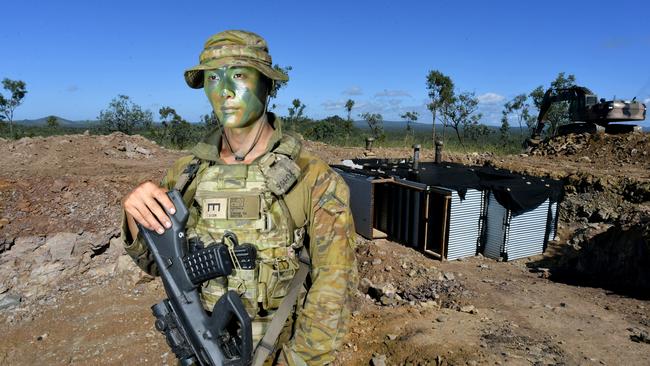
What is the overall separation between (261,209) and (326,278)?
527mm

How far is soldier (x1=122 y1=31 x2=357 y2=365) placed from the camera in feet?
6.72

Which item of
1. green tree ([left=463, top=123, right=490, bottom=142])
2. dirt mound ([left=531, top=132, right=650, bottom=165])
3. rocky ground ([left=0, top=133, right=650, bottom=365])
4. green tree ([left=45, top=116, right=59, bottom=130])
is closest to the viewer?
rocky ground ([left=0, top=133, right=650, bottom=365])

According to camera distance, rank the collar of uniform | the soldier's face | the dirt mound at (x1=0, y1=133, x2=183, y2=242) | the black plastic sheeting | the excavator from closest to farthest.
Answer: the soldier's face → the collar of uniform → the dirt mound at (x1=0, y1=133, x2=183, y2=242) → the black plastic sheeting → the excavator

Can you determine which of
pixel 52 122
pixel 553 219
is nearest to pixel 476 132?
pixel 553 219

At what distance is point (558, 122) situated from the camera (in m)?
36.5

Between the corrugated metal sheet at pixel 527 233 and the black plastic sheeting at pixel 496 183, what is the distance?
27cm

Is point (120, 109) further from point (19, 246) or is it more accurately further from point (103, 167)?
point (19, 246)

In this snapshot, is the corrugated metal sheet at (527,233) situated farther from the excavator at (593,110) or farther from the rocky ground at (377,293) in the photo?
the excavator at (593,110)


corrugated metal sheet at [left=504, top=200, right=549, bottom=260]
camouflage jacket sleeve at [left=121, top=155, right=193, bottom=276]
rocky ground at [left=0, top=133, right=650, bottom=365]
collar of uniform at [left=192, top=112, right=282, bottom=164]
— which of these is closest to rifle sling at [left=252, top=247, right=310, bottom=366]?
collar of uniform at [left=192, top=112, right=282, bottom=164]

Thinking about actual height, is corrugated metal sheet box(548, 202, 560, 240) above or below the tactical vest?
below

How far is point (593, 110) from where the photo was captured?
835 inches

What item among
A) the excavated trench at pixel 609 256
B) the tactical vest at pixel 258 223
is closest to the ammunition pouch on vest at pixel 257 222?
the tactical vest at pixel 258 223

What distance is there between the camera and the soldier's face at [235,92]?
89.3 inches

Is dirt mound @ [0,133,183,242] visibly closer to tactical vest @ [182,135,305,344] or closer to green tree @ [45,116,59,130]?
tactical vest @ [182,135,305,344]
